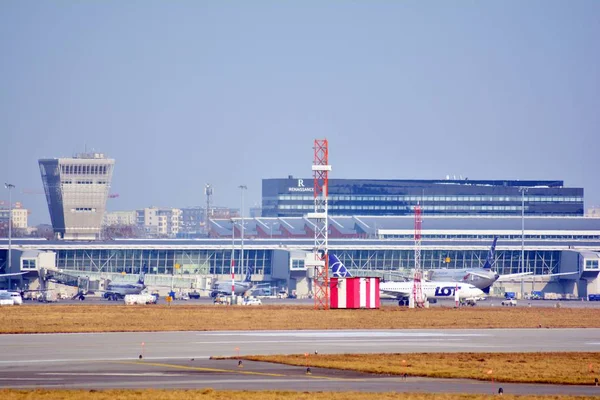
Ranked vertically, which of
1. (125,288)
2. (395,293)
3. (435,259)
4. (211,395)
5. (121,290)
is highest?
(435,259)

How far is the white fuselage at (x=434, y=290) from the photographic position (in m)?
123

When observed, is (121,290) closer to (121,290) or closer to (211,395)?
(121,290)

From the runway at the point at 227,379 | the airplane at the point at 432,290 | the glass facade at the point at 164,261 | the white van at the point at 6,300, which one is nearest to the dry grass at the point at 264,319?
the white van at the point at 6,300

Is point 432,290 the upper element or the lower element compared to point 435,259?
lower

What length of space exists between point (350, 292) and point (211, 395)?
63962 millimetres

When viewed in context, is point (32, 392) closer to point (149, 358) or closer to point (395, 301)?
point (149, 358)

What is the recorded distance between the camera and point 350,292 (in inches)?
3920

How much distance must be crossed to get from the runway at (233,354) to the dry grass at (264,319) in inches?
217

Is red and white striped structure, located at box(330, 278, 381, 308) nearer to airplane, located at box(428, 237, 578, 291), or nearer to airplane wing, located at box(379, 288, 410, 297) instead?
airplane wing, located at box(379, 288, 410, 297)

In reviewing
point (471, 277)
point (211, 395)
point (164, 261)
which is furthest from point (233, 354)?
point (164, 261)

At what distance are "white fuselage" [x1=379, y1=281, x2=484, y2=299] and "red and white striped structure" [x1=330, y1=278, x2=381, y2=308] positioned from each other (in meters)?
22.6

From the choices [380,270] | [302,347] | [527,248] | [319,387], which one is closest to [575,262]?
[527,248]

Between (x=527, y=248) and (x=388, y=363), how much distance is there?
5368 inches

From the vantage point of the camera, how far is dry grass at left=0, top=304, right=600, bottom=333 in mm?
75312
